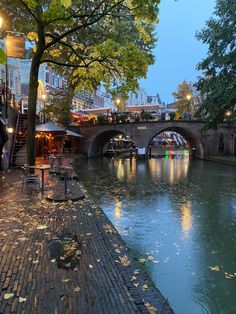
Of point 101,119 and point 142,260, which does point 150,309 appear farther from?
point 101,119

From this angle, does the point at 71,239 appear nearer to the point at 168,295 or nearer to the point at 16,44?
the point at 168,295

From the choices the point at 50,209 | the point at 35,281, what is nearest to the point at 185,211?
the point at 50,209

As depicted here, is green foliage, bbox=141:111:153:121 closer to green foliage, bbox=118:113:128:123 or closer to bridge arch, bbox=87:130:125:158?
green foliage, bbox=118:113:128:123

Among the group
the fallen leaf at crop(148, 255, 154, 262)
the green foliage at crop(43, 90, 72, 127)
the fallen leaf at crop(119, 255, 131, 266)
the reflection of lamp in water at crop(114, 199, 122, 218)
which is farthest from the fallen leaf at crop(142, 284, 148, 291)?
the green foliage at crop(43, 90, 72, 127)

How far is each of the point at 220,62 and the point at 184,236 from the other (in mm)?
23926

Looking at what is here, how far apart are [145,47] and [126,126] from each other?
36.5 ft

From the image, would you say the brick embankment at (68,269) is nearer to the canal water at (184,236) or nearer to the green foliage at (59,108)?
the canal water at (184,236)

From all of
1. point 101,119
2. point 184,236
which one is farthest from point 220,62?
point 184,236

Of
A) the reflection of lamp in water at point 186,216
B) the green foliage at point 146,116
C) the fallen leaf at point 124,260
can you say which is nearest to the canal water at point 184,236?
the reflection of lamp in water at point 186,216

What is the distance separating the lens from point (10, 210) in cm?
878

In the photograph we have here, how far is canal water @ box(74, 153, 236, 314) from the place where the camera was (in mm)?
5800

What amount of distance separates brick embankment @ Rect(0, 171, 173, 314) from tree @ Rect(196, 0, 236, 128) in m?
22.8

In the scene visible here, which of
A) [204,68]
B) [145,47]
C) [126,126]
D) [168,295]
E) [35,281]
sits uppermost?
[145,47]

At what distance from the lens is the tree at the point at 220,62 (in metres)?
28.1
